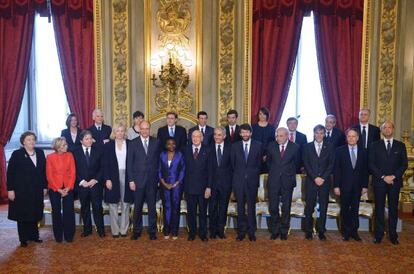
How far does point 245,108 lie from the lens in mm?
7340

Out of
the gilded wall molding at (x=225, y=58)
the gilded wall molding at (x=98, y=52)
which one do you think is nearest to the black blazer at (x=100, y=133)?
the gilded wall molding at (x=98, y=52)

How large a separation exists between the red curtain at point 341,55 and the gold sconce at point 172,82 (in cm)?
222

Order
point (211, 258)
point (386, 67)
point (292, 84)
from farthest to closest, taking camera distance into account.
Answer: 1. point (292, 84)
2. point (386, 67)
3. point (211, 258)

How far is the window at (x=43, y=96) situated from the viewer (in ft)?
26.3

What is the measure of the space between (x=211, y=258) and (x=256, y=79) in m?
3.56

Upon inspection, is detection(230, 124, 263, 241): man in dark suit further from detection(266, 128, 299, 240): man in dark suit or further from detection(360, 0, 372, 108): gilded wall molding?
detection(360, 0, 372, 108): gilded wall molding

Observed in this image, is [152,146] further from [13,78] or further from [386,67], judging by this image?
[386,67]

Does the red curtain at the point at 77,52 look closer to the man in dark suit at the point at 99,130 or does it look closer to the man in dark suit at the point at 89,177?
the man in dark suit at the point at 99,130

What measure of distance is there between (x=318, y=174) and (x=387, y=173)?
766 mm

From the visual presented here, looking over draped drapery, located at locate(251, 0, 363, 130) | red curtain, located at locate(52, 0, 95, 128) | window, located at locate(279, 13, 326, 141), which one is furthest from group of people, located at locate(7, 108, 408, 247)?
window, located at locate(279, 13, 326, 141)

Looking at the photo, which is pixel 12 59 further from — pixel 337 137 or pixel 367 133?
pixel 367 133

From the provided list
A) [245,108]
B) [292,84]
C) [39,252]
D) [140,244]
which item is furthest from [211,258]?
[292,84]

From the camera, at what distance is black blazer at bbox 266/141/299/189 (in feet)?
17.1

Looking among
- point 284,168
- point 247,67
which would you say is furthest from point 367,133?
point 247,67
